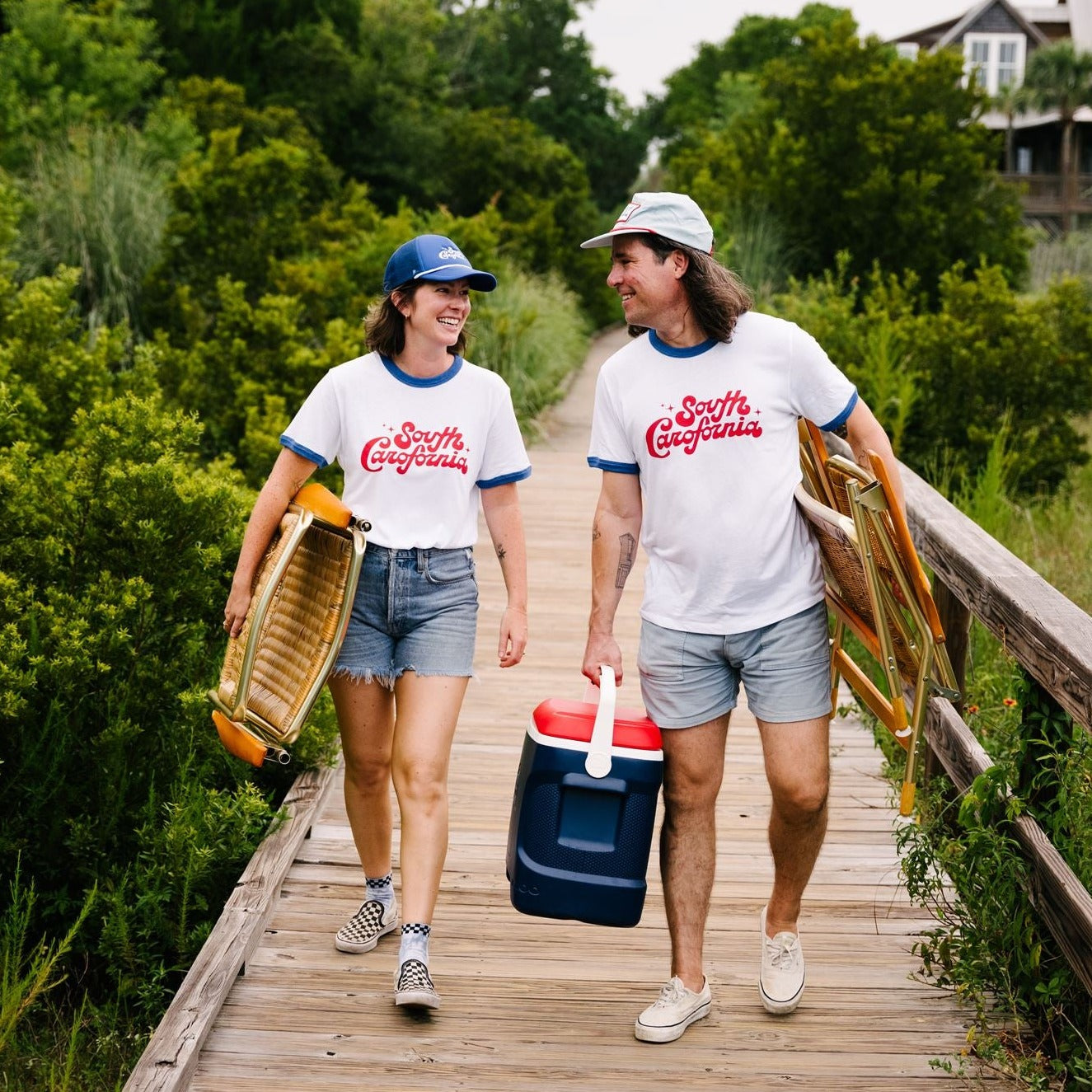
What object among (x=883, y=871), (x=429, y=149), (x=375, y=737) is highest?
(x=429, y=149)

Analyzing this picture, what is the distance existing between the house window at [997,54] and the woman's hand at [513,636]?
166 feet

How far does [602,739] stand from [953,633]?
1940 millimetres

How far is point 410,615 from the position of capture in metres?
3.65

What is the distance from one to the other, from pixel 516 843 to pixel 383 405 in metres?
1.14

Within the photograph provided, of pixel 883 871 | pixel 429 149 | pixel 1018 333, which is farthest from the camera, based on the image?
pixel 429 149

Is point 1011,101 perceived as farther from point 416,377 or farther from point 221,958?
point 221,958

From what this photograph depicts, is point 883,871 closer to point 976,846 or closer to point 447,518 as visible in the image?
point 976,846

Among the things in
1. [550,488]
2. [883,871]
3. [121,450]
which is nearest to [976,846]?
[883,871]

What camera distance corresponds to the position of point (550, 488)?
11281 mm

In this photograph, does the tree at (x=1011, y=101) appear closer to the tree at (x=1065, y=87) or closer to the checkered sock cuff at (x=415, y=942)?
the tree at (x=1065, y=87)

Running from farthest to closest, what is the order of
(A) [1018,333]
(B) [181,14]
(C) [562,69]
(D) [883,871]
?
(C) [562,69], (B) [181,14], (A) [1018,333], (D) [883,871]

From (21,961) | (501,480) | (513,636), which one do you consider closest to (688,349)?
(501,480)

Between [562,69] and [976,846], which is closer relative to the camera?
[976,846]

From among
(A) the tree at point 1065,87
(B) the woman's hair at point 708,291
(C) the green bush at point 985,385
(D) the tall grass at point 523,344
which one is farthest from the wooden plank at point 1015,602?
(A) the tree at point 1065,87
